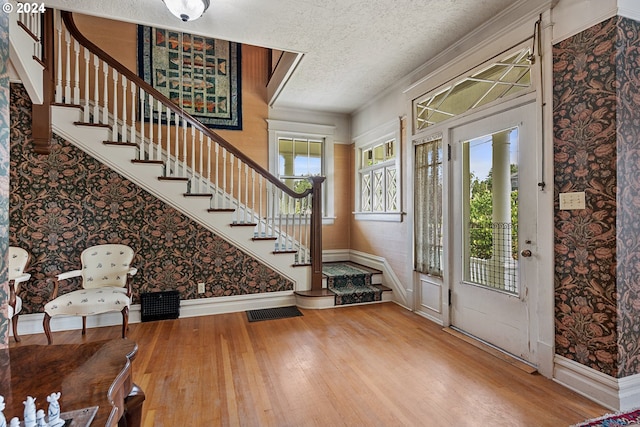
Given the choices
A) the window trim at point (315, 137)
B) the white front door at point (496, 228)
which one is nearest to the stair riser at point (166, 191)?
the window trim at point (315, 137)

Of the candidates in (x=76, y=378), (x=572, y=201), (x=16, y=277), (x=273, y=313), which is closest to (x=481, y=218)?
(x=572, y=201)

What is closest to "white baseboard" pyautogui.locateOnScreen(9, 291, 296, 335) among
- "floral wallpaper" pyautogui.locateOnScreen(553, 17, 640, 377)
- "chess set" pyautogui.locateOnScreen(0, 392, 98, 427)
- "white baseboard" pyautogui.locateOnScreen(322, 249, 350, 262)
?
"white baseboard" pyautogui.locateOnScreen(322, 249, 350, 262)

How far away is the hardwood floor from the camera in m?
1.93

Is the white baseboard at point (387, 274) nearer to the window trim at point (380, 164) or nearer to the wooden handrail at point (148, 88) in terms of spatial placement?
the window trim at point (380, 164)

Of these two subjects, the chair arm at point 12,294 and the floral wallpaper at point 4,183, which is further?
the chair arm at point 12,294

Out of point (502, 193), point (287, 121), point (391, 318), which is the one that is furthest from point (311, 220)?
point (502, 193)

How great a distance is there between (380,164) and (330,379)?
3.34m

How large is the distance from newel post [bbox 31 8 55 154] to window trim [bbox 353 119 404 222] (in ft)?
13.4

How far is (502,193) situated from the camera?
9.22 feet

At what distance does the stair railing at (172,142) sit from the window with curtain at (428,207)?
1.34 metres

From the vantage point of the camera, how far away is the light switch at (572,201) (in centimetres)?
216

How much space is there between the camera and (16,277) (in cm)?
288

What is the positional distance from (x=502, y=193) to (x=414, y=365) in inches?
67.4

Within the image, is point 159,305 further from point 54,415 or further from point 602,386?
point 602,386
